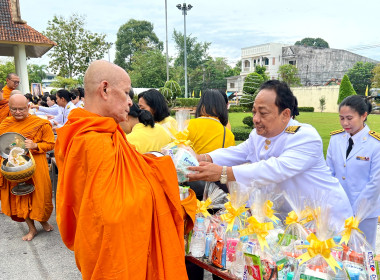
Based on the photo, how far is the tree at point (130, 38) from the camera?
185 feet

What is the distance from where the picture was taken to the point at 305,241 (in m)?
1.66

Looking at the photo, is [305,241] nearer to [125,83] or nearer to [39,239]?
[125,83]

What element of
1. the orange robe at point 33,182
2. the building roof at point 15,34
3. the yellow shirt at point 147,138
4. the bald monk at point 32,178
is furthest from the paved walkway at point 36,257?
the building roof at point 15,34

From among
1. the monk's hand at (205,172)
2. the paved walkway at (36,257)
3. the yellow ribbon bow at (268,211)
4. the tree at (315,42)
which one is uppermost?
the tree at (315,42)

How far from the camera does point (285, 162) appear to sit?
78.7 inches

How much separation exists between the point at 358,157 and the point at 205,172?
1.85 metres

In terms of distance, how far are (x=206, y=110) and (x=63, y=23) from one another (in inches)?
1085

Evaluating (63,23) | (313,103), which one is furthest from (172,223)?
(313,103)

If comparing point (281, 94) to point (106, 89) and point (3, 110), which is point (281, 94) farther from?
point (3, 110)

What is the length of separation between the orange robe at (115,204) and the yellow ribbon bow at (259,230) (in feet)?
1.32

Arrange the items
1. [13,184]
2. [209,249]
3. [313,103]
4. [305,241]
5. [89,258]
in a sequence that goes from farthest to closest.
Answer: [313,103] < [13,184] < [209,249] < [305,241] < [89,258]

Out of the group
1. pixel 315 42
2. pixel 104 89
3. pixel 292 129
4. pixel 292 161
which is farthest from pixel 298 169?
pixel 315 42

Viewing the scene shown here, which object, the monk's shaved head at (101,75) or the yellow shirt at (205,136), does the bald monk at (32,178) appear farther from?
the monk's shaved head at (101,75)

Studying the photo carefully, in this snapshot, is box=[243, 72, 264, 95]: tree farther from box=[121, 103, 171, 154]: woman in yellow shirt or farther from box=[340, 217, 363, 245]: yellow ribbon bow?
box=[340, 217, 363, 245]: yellow ribbon bow
